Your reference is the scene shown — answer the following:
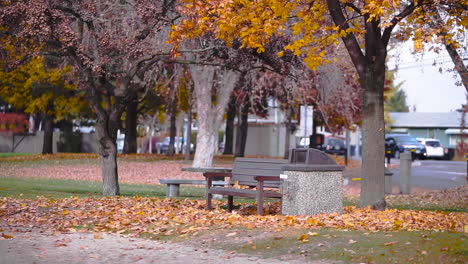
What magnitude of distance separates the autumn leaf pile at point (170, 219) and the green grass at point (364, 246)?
36.0 inches

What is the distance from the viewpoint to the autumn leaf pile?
460 inches

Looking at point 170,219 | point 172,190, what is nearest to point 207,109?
point 172,190

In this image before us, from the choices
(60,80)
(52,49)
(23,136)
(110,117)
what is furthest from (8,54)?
(23,136)

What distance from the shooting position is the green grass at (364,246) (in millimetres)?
8727

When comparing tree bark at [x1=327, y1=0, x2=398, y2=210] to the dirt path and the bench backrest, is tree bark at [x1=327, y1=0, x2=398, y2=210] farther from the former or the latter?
the dirt path

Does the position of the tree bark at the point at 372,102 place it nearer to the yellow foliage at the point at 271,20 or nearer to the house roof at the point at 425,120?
the yellow foliage at the point at 271,20

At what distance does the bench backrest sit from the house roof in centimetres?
6283

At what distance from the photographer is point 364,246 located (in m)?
9.38

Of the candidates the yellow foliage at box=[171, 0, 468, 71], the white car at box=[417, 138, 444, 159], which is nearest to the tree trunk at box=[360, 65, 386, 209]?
the yellow foliage at box=[171, 0, 468, 71]

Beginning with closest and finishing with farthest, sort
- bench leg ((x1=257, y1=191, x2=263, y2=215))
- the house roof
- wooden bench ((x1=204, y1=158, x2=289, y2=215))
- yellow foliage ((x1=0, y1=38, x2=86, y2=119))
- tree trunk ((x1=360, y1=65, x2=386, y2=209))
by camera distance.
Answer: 1. bench leg ((x1=257, y1=191, x2=263, y2=215))
2. tree trunk ((x1=360, y1=65, x2=386, y2=209))
3. wooden bench ((x1=204, y1=158, x2=289, y2=215))
4. yellow foliage ((x1=0, y1=38, x2=86, y2=119))
5. the house roof

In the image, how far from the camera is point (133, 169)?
3316 cm

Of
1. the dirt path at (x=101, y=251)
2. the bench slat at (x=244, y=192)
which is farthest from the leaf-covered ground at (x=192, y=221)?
the bench slat at (x=244, y=192)

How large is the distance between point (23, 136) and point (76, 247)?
48.3 m

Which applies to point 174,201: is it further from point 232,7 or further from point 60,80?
point 60,80
